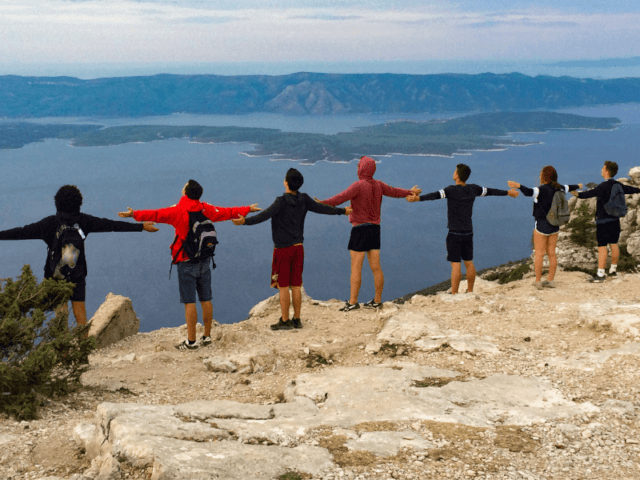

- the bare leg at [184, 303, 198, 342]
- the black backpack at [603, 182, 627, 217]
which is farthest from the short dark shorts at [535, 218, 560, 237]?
the bare leg at [184, 303, 198, 342]

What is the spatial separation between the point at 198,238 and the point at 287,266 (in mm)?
1500

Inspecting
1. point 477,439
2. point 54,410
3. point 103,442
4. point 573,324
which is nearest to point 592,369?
point 573,324

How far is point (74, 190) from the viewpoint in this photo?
21.6 ft

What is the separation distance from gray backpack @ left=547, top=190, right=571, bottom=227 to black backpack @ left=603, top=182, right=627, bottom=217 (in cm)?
109

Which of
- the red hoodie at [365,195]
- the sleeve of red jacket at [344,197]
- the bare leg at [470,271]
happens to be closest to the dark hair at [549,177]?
the bare leg at [470,271]

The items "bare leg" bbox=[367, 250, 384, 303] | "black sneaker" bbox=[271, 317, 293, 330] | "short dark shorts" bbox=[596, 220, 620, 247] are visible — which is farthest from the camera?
"short dark shorts" bbox=[596, 220, 620, 247]

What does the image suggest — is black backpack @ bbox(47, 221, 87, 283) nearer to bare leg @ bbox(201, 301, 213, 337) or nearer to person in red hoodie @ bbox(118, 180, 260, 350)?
person in red hoodie @ bbox(118, 180, 260, 350)

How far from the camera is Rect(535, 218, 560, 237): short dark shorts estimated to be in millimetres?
9310

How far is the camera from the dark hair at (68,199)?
6.46m

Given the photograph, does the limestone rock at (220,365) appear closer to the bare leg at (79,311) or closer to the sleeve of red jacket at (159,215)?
the bare leg at (79,311)

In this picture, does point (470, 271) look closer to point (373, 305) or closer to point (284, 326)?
point (373, 305)

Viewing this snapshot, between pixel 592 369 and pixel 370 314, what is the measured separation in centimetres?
379

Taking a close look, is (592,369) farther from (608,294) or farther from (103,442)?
(103,442)

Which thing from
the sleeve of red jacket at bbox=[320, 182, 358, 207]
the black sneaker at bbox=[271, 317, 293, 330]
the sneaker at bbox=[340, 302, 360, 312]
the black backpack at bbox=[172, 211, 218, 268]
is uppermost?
the sleeve of red jacket at bbox=[320, 182, 358, 207]
